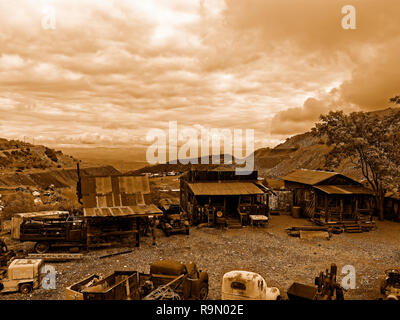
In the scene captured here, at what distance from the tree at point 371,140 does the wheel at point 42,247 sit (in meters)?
25.3

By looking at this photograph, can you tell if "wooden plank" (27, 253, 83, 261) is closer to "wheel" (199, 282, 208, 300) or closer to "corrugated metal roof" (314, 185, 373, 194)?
"wheel" (199, 282, 208, 300)

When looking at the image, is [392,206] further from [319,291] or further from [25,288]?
[25,288]

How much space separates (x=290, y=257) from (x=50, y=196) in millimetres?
35666

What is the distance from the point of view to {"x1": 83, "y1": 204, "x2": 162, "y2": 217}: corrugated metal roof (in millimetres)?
19719

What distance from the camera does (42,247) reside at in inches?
755

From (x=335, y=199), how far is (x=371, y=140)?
6.57 m

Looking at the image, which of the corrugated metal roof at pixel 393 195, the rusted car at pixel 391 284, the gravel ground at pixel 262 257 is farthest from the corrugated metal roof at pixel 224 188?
the rusted car at pixel 391 284

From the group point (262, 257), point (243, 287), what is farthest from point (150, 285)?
point (262, 257)

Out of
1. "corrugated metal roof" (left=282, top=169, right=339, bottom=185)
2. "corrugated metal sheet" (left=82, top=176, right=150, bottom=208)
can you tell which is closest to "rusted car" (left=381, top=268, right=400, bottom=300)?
"corrugated metal sheet" (left=82, top=176, right=150, bottom=208)

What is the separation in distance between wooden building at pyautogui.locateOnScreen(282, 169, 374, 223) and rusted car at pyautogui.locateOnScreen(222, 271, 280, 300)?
17.7 metres

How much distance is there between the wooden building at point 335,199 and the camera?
26312 mm
